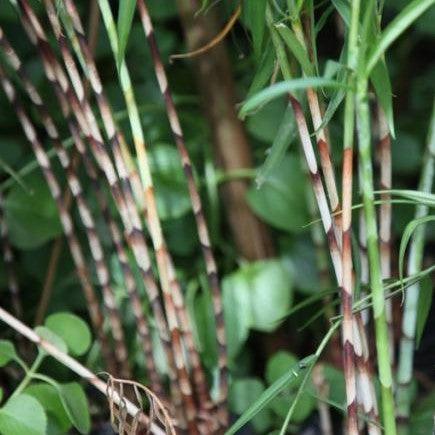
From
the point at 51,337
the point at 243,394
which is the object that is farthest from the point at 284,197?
the point at 51,337

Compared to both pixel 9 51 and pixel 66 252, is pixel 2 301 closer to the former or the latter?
pixel 66 252

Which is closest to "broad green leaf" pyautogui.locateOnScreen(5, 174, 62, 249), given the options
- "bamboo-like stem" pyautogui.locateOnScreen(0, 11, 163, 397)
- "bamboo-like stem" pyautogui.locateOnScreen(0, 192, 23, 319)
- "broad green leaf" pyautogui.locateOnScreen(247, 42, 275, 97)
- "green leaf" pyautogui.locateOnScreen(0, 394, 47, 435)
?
"bamboo-like stem" pyautogui.locateOnScreen(0, 192, 23, 319)

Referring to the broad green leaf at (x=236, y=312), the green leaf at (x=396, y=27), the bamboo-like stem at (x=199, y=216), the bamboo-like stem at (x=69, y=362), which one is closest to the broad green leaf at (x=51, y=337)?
the bamboo-like stem at (x=69, y=362)

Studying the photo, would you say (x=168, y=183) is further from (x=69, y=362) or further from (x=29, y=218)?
(x=69, y=362)

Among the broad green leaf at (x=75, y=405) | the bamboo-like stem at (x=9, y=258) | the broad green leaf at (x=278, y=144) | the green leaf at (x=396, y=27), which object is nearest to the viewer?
the green leaf at (x=396, y=27)

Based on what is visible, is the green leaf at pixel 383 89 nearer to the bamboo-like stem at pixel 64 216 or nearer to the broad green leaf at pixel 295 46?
the broad green leaf at pixel 295 46

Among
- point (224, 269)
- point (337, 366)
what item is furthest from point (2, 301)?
point (337, 366)
